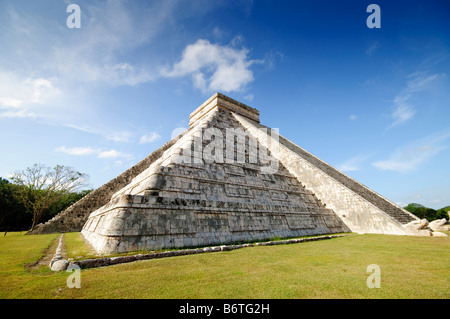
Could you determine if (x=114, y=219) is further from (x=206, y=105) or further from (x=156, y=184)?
(x=206, y=105)

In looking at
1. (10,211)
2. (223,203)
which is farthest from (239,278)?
(10,211)

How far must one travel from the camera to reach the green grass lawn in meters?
2.73

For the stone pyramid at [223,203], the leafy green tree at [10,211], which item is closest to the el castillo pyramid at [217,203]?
the stone pyramid at [223,203]

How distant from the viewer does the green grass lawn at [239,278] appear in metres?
2.73

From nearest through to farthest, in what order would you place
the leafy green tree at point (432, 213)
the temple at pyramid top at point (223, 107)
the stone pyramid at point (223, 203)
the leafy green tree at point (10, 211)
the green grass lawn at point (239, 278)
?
the green grass lawn at point (239, 278) → the stone pyramid at point (223, 203) → the temple at pyramid top at point (223, 107) → the leafy green tree at point (432, 213) → the leafy green tree at point (10, 211)

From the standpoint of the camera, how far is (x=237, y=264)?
4.25 meters

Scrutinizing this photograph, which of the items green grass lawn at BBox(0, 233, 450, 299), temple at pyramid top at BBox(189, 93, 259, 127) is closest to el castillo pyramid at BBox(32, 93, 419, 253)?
green grass lawn at BBox(0, 233, 450, 299)

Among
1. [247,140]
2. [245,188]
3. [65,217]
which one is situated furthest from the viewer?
[247,140]

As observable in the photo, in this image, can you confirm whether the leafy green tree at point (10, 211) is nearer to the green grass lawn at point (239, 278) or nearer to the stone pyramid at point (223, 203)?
the stone pyramid at point (223, 203)

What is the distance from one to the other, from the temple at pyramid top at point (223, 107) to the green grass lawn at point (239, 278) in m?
15.2

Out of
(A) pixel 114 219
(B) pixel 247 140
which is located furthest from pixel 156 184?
(B) pixel 247 140

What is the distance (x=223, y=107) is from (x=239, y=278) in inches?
639
